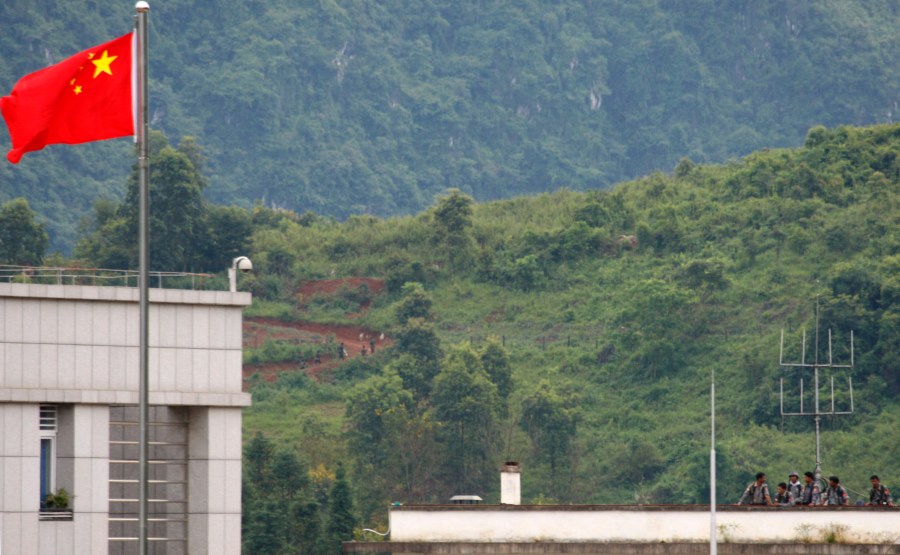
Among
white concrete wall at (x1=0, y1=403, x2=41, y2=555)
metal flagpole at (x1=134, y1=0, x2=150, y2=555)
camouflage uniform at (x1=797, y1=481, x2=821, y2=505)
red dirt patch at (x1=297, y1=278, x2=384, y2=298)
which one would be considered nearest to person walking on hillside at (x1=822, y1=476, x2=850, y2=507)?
camouflage uniform at (x1=797, y1=481, x2=821, y2=505)

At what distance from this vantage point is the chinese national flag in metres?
35.5

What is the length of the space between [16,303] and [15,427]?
2306 millimetres

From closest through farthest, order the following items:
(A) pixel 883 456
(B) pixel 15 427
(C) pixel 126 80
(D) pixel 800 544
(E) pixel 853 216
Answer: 1. (C) pixel 126 80
2. (B) pixel 15 427
3. (D) pixel 800 544
4. (A) pixel 883 456
5. (E) pixel 853 216

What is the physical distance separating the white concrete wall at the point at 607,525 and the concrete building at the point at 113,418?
4113 mm

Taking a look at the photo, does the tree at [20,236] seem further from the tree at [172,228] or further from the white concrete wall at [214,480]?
the white concrete wall at [214,480]

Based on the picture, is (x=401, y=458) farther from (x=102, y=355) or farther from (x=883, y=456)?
(x=102, y=355)

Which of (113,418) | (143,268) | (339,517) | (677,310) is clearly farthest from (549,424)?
(143,268)

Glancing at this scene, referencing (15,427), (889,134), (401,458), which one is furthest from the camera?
(889,134)

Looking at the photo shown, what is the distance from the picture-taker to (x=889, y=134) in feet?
518

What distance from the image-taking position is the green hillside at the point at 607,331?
128750 millimetres

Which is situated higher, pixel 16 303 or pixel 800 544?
pixel 16 303

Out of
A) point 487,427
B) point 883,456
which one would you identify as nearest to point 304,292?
point 487,427

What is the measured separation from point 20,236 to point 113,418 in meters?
108

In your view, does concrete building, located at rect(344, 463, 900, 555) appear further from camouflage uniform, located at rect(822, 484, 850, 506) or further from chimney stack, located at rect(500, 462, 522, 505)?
chimney stack, located at rect(500, 462, 522, 505)
